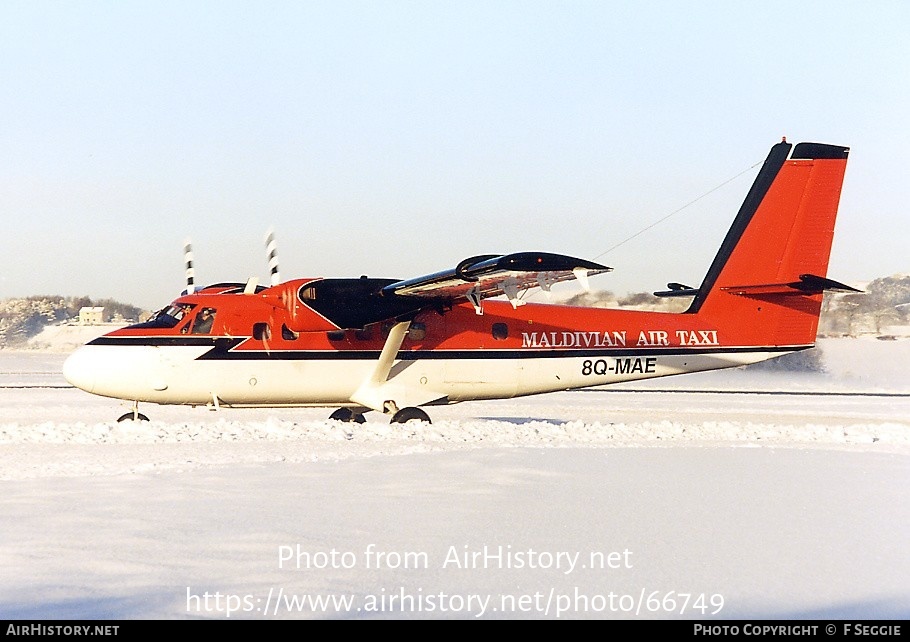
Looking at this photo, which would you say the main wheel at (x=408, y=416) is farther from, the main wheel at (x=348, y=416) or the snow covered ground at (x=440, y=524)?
the snow covered ground at (x=440, y=524)

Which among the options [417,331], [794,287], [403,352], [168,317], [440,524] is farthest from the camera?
[794,287]

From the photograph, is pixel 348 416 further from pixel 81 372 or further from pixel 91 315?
pixel 91 315

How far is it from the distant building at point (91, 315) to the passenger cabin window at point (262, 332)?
195 feet

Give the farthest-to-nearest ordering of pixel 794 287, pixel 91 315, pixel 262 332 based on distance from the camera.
→ pixel 91 315 → pixel 794 287 → pixel 262 332

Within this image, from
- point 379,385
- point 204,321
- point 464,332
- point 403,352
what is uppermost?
point 204,321

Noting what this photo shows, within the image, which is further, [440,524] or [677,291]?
[677,291]

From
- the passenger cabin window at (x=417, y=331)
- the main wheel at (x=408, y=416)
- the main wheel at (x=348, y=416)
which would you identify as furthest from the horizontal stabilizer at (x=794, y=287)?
the main wheel at (x=348, y=416)

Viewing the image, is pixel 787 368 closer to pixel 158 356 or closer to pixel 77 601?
pixel 158 356

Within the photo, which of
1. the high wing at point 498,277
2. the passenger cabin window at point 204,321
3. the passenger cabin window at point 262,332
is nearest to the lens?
the high wing at point 498,277

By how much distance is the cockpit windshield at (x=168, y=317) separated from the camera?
1587 cm

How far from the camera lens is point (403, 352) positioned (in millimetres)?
16828

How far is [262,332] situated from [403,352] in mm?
2564

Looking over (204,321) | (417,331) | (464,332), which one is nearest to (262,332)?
(204,321)
